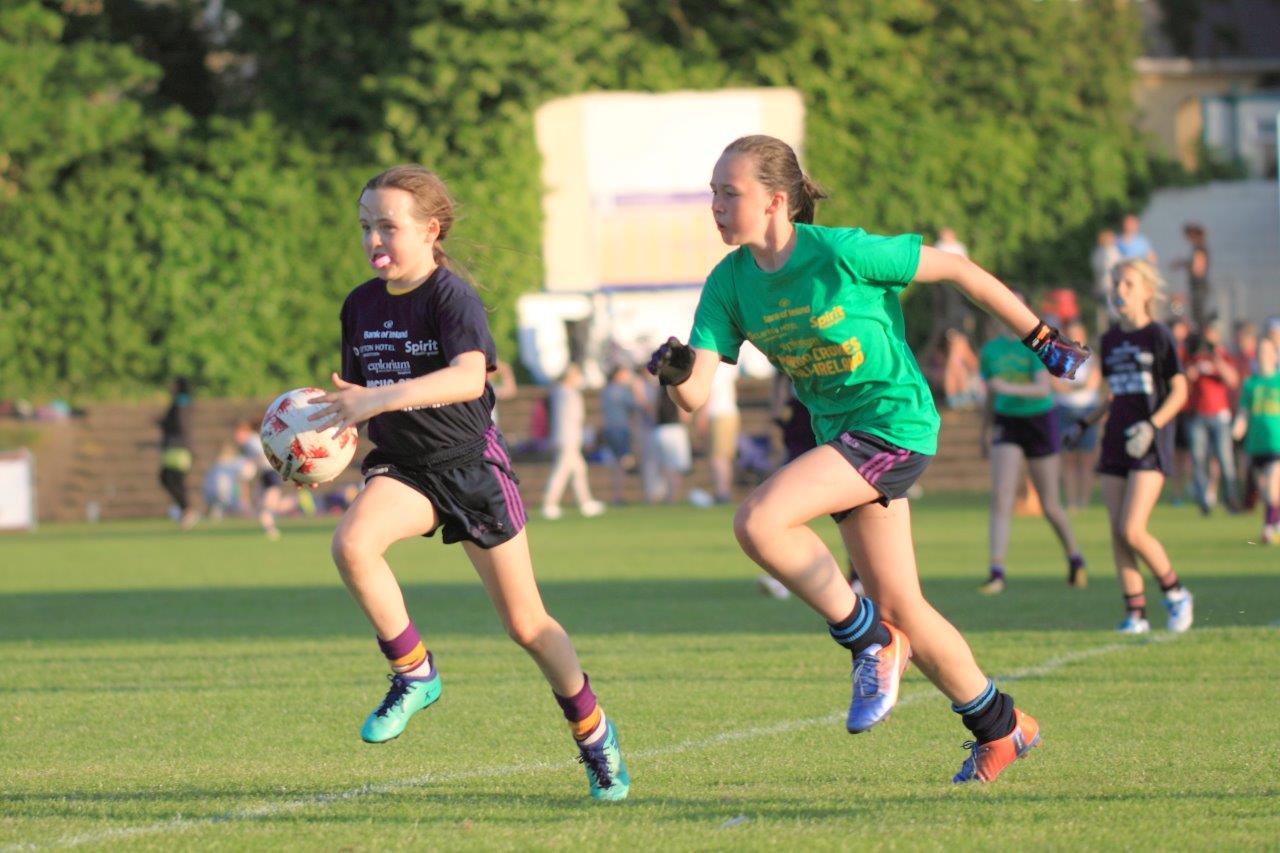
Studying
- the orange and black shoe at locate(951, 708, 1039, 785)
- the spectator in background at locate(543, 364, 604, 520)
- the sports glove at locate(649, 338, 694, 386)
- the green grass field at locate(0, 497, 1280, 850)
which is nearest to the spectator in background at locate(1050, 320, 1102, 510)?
the spectator in background at locate(543, 364, 604, 520)

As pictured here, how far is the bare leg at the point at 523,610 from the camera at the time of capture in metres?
6.16

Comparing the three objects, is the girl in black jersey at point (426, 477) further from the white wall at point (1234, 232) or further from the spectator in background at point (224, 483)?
the white wall at point (1234, 232)

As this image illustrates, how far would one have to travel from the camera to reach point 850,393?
6.17m

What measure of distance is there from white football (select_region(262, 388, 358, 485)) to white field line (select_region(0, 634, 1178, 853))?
102 centimetres

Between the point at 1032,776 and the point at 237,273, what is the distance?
A: 26.1 metres

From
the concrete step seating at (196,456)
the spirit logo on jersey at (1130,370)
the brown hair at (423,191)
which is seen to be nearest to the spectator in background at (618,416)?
the concrete step seating at (196,456)

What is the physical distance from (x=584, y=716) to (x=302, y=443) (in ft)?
4.10

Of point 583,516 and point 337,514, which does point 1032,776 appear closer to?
point 583,516

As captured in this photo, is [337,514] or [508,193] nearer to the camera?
[337,514]

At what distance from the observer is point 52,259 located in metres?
30.6

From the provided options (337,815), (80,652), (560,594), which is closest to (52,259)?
(560,594)

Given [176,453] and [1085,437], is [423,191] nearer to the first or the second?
[1085,437]

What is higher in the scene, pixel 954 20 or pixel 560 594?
pixel 954 20

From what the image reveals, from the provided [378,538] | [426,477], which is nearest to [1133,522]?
[426,477]
